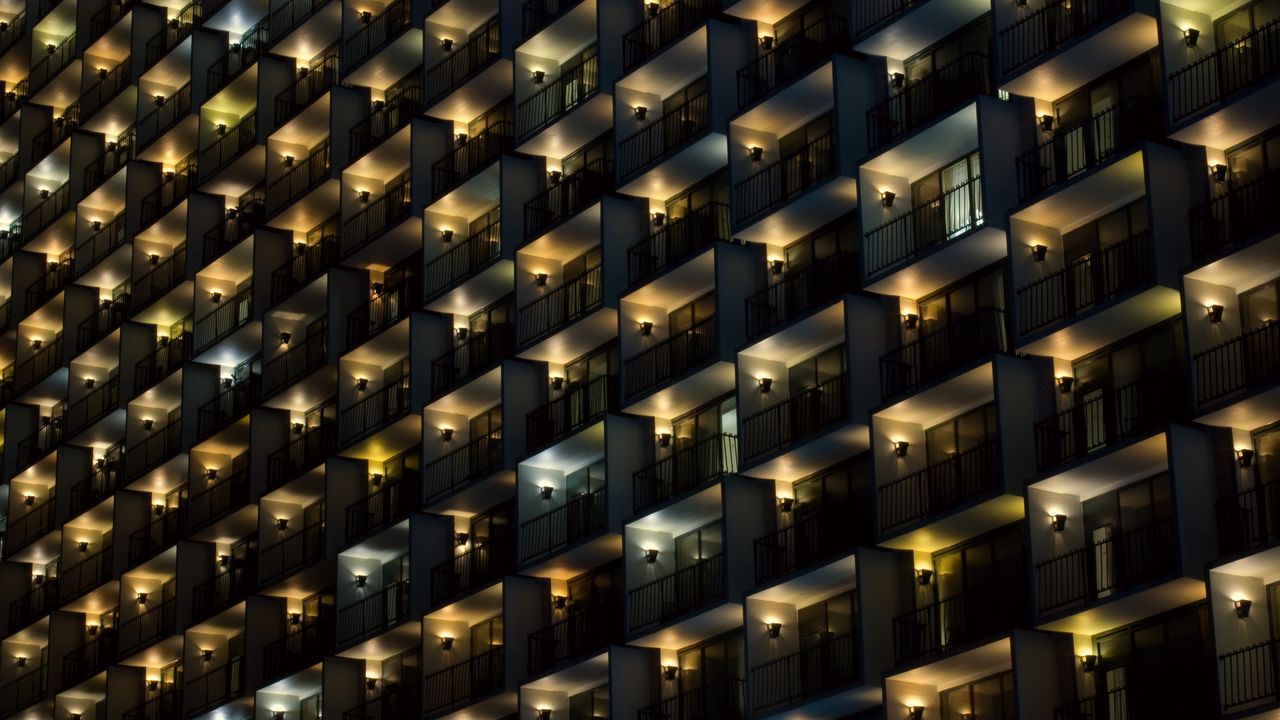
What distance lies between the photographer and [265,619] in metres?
75.1

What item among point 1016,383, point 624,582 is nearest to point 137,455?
point 624,582

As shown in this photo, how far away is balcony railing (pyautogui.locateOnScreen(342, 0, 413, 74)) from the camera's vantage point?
3049 inches

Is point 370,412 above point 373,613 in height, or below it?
above

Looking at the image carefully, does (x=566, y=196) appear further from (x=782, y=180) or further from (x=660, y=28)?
(x=782, y=180)

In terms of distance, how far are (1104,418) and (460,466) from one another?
2221 cm

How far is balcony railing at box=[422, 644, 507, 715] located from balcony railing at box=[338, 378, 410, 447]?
811 cm

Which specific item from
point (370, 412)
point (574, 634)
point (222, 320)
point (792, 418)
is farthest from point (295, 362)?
point (792, 418)

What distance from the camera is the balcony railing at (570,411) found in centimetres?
6600

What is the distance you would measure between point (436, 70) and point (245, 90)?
12024mm

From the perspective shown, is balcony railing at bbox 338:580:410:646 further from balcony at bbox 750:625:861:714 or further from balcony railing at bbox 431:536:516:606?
balcony at bbox 750:625:861:714

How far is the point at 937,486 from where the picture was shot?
5612cm

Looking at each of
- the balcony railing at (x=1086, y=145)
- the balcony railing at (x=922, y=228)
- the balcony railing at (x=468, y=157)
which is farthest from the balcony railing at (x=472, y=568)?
the balcony railing at (x=1086, y=145)

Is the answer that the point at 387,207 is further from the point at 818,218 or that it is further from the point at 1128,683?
the point at 1128,683

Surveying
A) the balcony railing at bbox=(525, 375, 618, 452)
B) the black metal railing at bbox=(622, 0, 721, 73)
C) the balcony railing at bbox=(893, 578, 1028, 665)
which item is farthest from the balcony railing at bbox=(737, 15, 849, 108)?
the balcony railing at bbox=(893, 578, 1028, 665)
